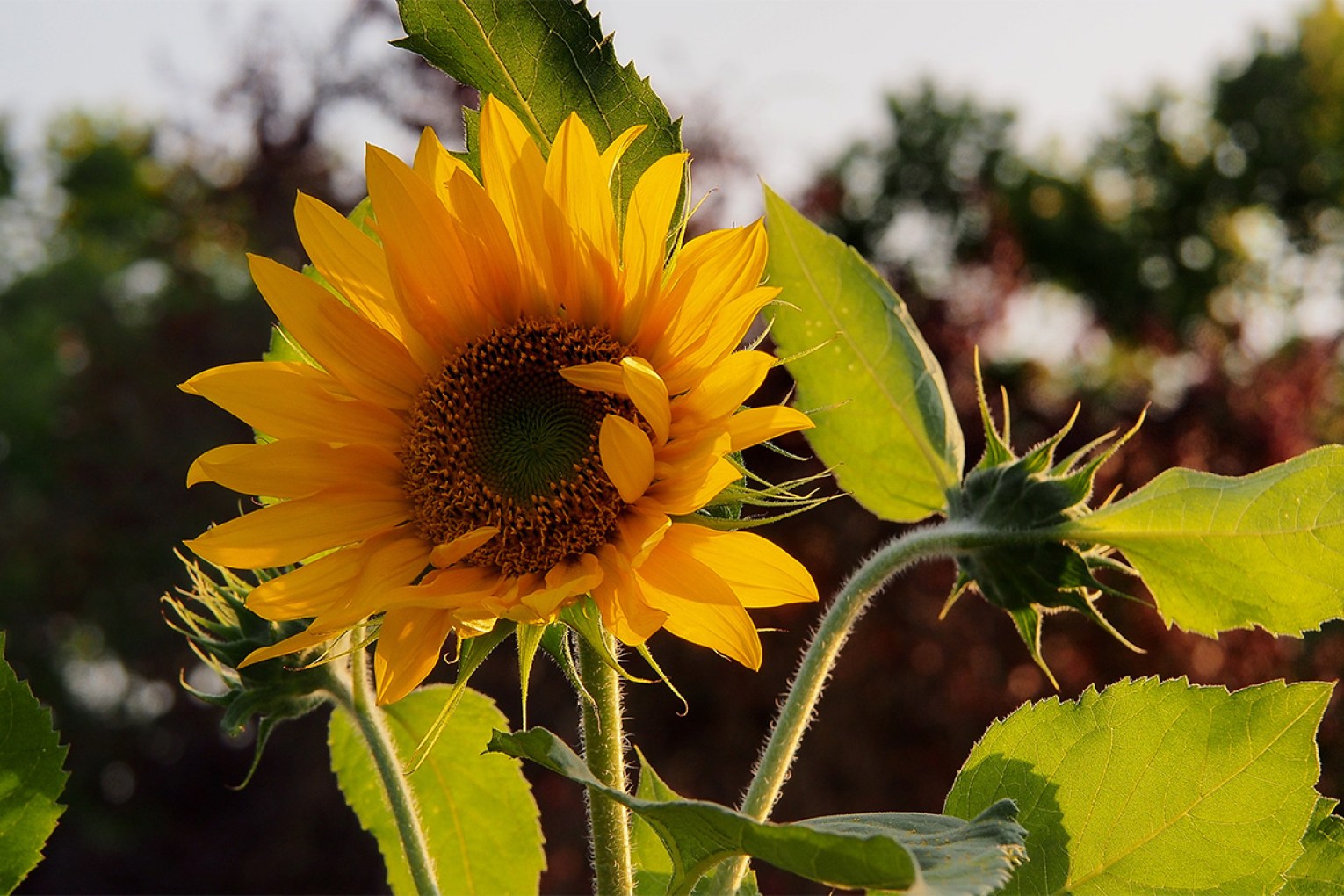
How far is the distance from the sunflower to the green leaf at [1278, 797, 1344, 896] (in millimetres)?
456

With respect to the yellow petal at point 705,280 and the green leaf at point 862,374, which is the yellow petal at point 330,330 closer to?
the yellow petal at point 705,280

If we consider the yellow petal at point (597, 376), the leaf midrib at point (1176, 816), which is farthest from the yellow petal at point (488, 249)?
the leaf midrib at point (1176, 816)

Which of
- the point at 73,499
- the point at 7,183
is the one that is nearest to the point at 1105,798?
the point at 73,499

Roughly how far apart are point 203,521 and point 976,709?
550 cm

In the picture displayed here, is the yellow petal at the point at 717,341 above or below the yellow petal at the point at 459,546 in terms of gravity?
above

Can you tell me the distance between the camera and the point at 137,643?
31.6 feet

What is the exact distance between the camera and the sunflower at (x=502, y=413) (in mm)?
830

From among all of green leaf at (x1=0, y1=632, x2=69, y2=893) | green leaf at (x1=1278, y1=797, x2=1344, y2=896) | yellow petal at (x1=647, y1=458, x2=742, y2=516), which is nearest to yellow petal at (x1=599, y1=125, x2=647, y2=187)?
yellow petal at (x1=647, y1=458, x2=742, y2=516)

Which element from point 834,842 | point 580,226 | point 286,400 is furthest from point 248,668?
point 834,842

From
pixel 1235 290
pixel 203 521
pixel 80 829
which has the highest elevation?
pixel 1235 290

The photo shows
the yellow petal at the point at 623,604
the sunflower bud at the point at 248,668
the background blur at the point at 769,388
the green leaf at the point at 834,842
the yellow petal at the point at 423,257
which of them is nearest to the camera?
the green leaf at the point at 834,842

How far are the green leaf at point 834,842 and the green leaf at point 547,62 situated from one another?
437 millimetres

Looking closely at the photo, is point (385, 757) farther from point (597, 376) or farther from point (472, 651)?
point (597, 376)

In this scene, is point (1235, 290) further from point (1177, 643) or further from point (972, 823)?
point (972, 823)
